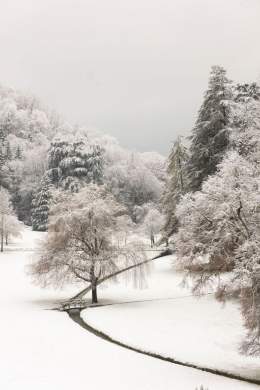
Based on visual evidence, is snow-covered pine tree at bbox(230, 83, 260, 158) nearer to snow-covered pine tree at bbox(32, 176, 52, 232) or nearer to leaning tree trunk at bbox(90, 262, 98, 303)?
leaning tree trunk at bbox(90, 262, 98, 303)

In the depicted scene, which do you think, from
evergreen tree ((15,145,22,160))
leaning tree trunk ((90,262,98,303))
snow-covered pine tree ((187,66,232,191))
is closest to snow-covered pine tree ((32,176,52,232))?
evergreen tree ((15,145,22,160))

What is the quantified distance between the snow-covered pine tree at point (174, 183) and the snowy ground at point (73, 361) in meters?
15.1

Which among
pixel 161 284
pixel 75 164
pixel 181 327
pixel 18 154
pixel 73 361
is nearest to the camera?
pixel 73 361

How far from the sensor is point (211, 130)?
3434 centimetres

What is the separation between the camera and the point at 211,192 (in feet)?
60.5

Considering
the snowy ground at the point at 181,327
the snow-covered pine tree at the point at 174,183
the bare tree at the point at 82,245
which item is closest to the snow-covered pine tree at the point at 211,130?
the snow-covered pine tree at the point at 174,183

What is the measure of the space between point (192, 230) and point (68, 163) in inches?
3107

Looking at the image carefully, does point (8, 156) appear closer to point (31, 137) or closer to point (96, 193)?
point (31, 137)

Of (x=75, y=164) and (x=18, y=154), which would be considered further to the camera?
(x=18, y=154)

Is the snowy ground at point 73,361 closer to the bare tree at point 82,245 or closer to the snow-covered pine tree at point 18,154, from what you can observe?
the bare tree at point 82,245

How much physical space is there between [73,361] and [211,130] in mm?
21678

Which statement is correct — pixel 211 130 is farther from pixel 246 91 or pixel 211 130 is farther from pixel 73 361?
pixel 73 361

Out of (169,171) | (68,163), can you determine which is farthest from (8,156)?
(169,171)

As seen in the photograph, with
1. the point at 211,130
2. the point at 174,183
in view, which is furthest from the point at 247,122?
the point at 174,183
